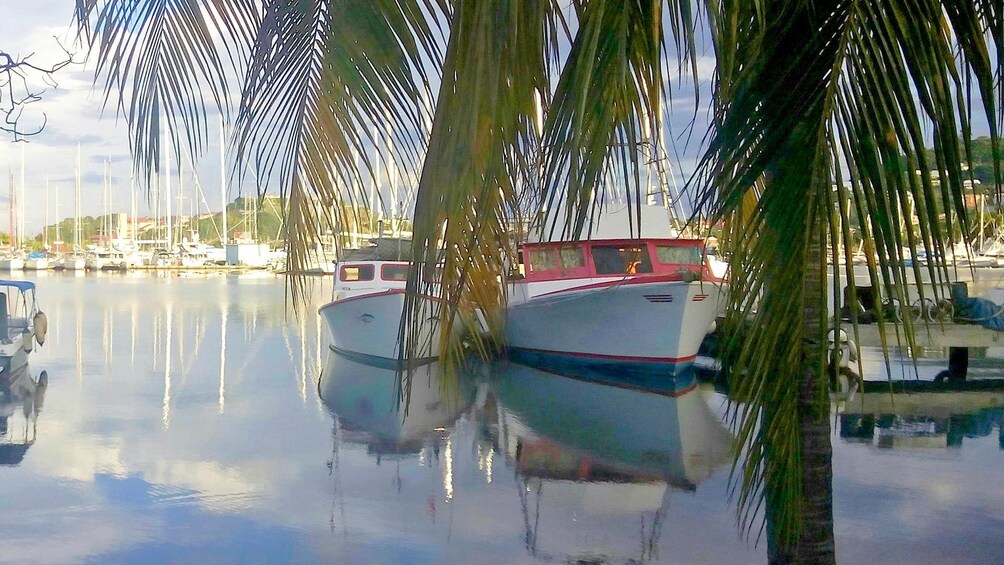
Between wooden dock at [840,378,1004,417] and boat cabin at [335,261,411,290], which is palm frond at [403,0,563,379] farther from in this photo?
boat cabin at [335,261,411,290]

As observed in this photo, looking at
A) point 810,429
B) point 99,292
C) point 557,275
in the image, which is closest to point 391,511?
point 810,429

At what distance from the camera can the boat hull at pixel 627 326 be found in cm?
1675

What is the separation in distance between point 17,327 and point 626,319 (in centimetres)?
1085

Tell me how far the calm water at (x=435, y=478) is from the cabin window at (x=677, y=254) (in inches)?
169

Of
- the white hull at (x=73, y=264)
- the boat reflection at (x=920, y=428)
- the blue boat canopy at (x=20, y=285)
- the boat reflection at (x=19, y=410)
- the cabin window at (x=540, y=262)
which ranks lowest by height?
the white hull at (x=73, y=264)

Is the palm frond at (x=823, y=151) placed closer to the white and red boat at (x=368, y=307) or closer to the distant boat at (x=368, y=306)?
the white and red boat at (x=368, y=307)

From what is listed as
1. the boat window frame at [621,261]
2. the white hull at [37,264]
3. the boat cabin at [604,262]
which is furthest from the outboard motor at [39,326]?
the white hull at [37,264]

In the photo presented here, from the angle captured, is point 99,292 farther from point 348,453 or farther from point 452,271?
point 452,271

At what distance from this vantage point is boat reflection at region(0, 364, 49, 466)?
1001 cm

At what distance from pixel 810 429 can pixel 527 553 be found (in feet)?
12.0

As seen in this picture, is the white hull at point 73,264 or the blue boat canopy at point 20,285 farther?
the white hull at point 73,264

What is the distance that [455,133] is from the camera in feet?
6.41

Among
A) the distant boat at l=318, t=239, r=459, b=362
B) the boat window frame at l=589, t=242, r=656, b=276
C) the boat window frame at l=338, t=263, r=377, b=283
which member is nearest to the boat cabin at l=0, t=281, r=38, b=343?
the distant boat at l=318, t=239, r=459, b=362

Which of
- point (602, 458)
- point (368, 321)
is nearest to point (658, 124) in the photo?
point (602, 458)
